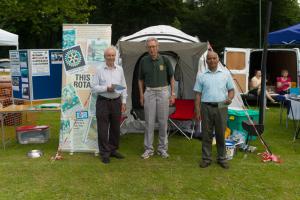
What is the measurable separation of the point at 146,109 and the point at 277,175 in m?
2.00

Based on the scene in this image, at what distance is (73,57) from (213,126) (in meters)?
2.28

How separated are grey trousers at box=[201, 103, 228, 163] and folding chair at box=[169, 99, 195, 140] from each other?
1.82 meters

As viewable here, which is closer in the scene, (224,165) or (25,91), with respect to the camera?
(224,165)

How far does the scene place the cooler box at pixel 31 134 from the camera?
744 cm

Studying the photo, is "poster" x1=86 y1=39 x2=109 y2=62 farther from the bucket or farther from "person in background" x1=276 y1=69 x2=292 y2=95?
"person in background" x1=276 y1=69 x2=292 y2=95

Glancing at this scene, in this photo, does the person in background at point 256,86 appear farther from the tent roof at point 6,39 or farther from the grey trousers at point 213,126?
the tent roof at point 6,39

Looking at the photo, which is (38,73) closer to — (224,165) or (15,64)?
(15,64)

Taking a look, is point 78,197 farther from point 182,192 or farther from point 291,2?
point 291,2

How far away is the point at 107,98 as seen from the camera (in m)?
6.09

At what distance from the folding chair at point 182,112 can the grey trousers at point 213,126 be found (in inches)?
71.5

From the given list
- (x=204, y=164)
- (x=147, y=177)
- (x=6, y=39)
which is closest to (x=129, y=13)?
(x=6, y=39)

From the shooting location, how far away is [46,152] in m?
6.77

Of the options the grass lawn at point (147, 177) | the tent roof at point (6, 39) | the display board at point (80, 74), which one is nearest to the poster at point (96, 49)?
the display board at point (80, 74)

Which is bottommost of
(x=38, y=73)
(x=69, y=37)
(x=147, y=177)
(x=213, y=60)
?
(x=147, y=177)
